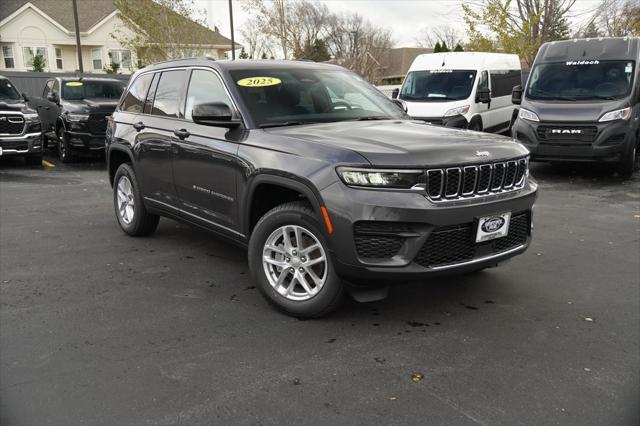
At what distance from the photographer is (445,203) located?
3654 mm

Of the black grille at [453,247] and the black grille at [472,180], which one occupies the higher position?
the black grille at [472,180]

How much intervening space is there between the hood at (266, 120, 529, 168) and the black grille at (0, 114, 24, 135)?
9.65 m

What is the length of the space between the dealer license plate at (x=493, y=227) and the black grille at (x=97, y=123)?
10836 mm

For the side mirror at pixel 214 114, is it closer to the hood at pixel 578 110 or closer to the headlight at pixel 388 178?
the headlight at pixel 388 178

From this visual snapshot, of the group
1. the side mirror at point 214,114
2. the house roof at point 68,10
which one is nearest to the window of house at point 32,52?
the house roof at point 68,10

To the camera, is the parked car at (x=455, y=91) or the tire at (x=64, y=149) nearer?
the parked car at (x=455, y=91)

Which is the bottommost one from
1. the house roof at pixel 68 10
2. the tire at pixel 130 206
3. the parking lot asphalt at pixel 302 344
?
the parking lot asphalt at pixel 302 344

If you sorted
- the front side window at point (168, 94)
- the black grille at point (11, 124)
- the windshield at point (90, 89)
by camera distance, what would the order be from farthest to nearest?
the windshield at point (90, 89), the black grille at point (11, 124), the front side window at point (168, 94)

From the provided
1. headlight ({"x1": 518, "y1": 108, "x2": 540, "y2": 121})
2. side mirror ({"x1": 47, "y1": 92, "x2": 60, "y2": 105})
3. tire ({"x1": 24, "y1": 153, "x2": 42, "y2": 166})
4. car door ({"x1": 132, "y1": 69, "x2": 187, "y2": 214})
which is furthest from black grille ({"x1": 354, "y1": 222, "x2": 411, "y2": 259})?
side mirror ({"x1": 47, "y1": 92, "x2": 60, "y2": 105})

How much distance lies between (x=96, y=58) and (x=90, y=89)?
32.9m

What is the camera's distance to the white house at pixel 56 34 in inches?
1615

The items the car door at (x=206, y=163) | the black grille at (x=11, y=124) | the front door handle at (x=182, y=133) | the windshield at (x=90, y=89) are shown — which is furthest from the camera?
the windshield at (x=90, y=89)

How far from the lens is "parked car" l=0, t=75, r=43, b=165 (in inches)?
468

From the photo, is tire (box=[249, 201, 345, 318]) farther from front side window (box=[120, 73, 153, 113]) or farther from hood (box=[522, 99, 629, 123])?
hood (box=[522, 99, 629, 123])
